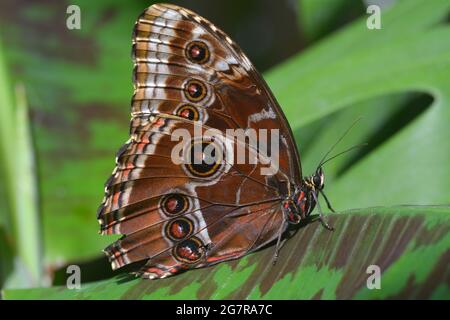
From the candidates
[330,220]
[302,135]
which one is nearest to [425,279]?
[330,220]

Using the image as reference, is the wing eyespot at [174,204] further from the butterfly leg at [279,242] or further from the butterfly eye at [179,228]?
the butterfly leg at [279,242]

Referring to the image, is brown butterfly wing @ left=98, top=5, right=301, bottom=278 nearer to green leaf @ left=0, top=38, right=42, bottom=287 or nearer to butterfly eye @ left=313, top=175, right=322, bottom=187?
butterfly eye @ left=313, top=175, right=322, bottom=187

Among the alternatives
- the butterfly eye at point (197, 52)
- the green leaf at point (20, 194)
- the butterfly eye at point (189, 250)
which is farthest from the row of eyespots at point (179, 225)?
the green leaf at point (20, 194)

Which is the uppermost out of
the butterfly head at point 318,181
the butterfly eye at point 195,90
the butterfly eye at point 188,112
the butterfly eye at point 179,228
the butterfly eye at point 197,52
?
the butterfly eye at point 197,52

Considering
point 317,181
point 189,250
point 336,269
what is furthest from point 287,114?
point 336,269

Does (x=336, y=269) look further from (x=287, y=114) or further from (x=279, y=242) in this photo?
(x=287, y=114)

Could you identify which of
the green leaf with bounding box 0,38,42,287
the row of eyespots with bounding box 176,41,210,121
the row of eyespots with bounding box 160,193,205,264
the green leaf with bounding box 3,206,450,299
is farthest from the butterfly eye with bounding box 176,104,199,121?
the green leaf with bounding box 0,38,42,287

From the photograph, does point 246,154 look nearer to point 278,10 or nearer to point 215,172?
point 215,172
